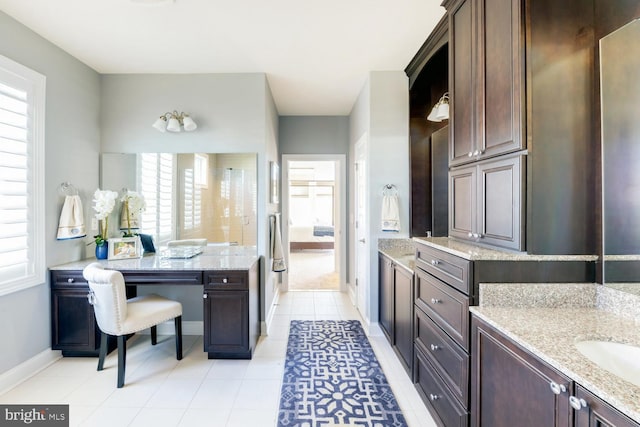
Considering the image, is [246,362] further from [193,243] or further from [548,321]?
[548,321]

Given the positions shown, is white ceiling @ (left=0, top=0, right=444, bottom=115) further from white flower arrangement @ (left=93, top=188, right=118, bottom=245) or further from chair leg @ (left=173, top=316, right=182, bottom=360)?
chair leg @ (left=173, top=316, right=182, bottom=360)

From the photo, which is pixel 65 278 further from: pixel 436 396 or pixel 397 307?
pixel 436 396

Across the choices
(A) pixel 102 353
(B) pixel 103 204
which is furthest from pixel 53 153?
(A) pixel 102 353

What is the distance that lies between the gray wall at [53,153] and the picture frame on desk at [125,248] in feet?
1.12

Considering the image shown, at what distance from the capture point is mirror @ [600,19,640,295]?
4.06 ft

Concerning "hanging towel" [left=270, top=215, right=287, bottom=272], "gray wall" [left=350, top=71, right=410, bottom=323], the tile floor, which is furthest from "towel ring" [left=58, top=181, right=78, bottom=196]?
"gray wall" [left=350, top=71, right=410, bottom=323]

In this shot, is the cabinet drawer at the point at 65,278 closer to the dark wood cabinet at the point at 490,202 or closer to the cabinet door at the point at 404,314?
the cabinet door at the point at 404,314

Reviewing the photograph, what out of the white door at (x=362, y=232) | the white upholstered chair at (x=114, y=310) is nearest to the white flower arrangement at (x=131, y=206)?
the white upholstered chair at (x=114, y=310)

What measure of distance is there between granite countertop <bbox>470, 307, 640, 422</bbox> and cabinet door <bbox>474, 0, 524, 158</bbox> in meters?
0.75

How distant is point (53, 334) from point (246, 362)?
5.44 ft

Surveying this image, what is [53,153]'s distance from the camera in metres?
2.51

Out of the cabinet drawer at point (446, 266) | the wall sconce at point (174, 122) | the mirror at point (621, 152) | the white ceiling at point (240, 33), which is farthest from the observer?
the wall sconce at point (174, 122)

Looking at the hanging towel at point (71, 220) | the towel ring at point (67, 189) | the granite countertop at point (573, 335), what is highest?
the towel ring at point (67, 189)

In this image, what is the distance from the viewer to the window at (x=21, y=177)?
2119mm
